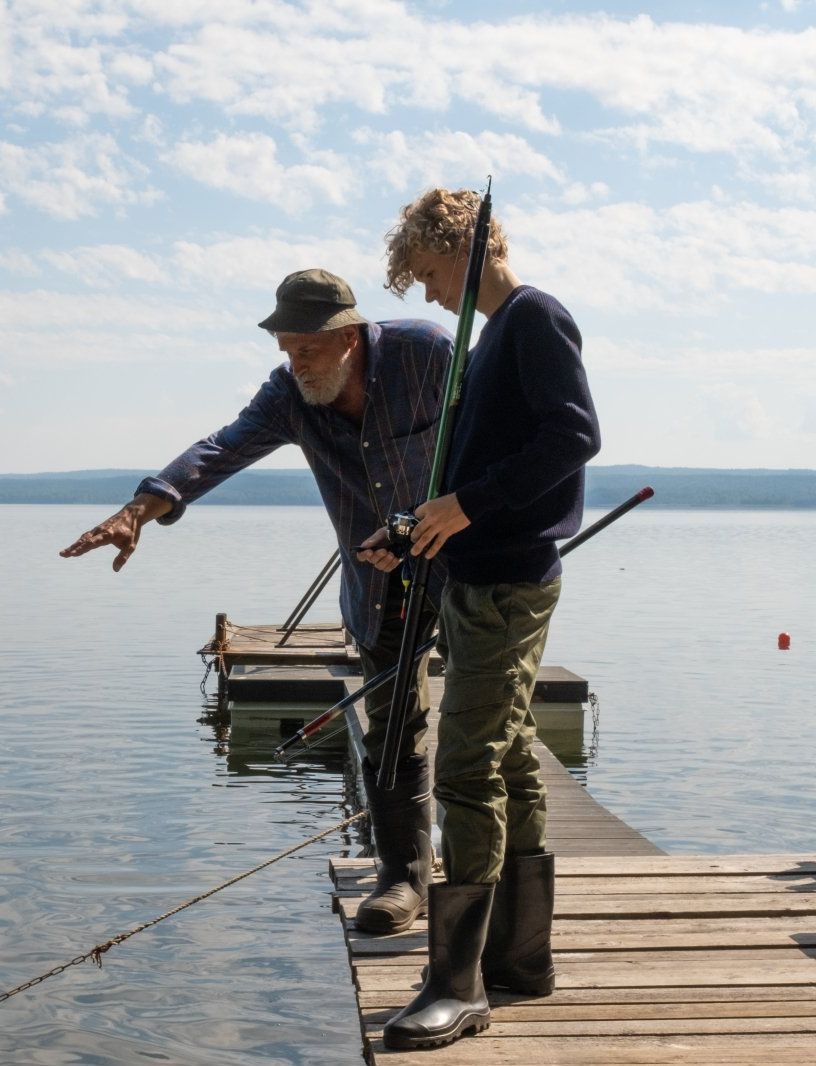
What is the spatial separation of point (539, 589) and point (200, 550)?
74.6 m

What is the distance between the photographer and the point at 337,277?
454 cm

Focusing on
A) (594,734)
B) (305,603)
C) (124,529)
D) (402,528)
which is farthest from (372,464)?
(305,603)

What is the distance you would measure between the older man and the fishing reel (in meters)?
0.75

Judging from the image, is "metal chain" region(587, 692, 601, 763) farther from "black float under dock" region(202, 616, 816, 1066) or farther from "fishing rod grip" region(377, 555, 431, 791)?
"fishing rod grip" region(377, 555, 431, 791)

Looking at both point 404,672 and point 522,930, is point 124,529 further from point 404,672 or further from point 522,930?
point 522,930

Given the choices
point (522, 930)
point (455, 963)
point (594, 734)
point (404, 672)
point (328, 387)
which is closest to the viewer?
point (455, 963)

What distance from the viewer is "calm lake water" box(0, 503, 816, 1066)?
7.91 meters

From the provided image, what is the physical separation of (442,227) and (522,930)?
6.12ft

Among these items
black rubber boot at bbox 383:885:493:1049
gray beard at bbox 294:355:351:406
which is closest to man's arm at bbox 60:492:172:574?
gray beard at bbox 294:355:351:406

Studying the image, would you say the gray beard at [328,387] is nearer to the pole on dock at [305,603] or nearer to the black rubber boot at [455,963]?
the black rubber boot at [455,963]

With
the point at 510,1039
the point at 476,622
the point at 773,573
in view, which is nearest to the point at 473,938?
the point at 510,1039

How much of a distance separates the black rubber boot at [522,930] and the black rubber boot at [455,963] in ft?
0.77

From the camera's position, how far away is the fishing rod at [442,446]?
373cm

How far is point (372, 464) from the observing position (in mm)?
4742
